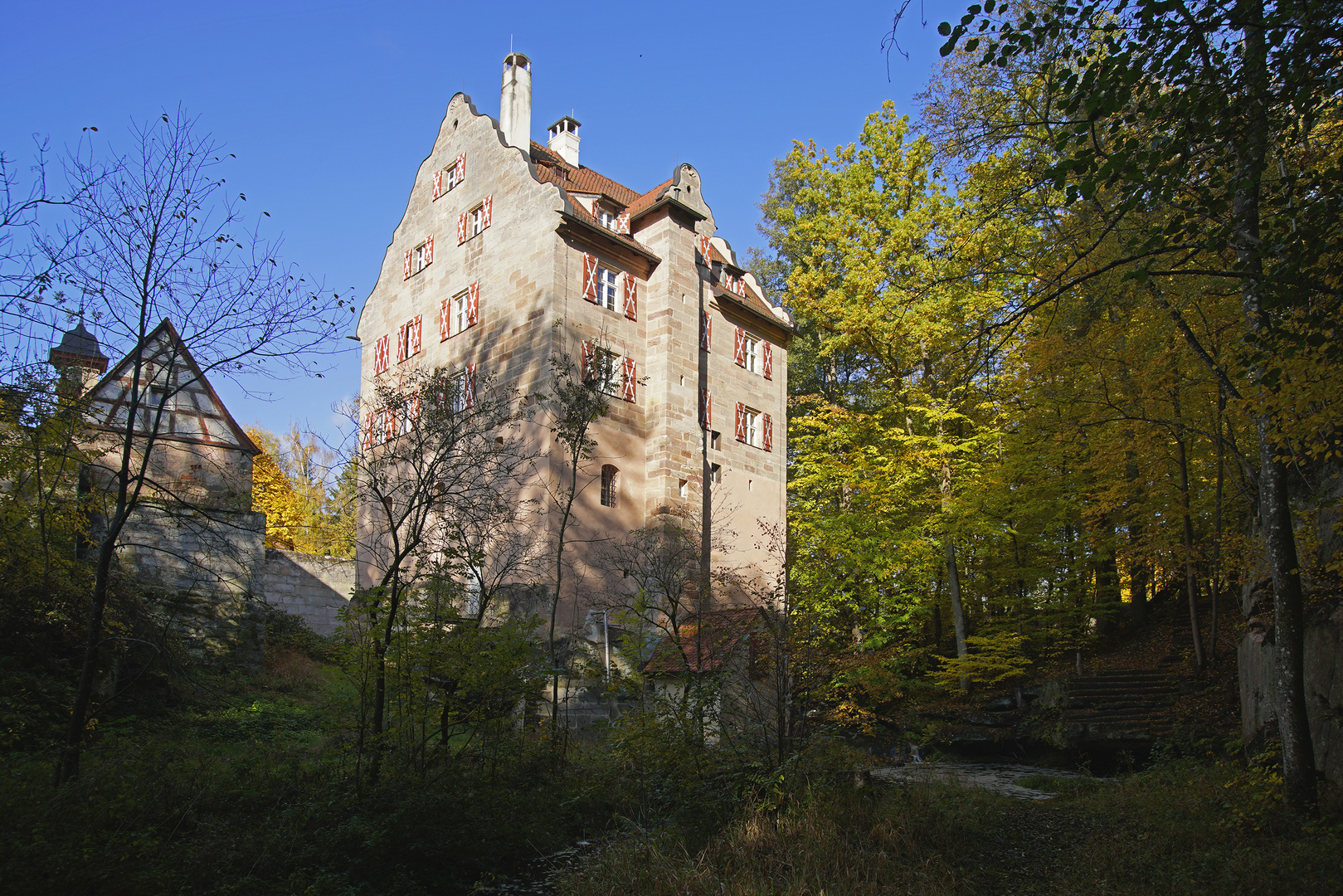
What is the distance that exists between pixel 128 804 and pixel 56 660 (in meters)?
7.01

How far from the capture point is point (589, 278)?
2300 centimetres

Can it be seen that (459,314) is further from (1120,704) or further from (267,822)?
(1120,704)

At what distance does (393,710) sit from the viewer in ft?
34.9

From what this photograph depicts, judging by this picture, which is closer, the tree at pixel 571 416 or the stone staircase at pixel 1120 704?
the stone staircase at pixel 1120 704

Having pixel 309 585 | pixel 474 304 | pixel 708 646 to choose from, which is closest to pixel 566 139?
pixel 474 304

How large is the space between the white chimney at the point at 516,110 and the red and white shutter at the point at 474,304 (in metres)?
4.38

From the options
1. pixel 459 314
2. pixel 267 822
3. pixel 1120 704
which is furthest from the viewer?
pixel 459 314

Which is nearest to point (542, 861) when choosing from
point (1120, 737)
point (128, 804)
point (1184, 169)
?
point (128, 804)

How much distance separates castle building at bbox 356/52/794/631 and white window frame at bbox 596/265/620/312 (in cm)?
4

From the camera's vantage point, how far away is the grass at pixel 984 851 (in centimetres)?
698

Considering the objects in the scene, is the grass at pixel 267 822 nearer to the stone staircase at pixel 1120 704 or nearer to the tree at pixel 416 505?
the tree at pixel 416 505

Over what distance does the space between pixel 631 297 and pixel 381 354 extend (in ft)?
27.9

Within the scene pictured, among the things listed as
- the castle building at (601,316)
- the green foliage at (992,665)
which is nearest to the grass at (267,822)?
the castle building at (601,316)

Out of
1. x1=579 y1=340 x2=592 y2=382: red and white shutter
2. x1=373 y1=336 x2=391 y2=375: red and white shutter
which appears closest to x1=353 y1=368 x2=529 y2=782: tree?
x1=579 y1=340 x2=592 y2=382: red and white shutter
